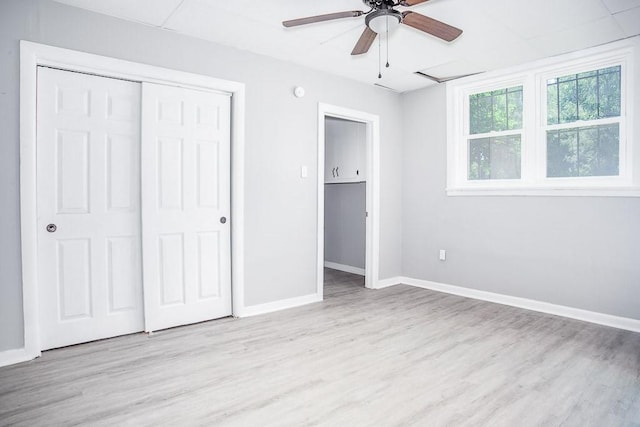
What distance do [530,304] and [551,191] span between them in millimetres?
1193

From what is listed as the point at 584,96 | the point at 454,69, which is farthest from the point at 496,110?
the point at 584,96

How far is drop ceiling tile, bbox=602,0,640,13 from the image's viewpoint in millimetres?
2543

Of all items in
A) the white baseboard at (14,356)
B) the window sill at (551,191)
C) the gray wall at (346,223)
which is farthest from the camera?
the gray wall at (346,223)

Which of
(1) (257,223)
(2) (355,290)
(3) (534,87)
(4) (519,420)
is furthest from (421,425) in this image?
(3) (534,87)

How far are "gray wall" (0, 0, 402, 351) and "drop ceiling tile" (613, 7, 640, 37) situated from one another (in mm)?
2408

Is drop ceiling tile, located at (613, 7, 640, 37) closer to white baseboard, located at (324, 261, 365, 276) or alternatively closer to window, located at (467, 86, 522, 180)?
window, located at (467, 86, 522, 180)

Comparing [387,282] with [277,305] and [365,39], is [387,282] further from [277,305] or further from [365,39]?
[365,39]

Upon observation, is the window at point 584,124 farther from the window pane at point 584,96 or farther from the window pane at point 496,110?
the window pane at point 496,110

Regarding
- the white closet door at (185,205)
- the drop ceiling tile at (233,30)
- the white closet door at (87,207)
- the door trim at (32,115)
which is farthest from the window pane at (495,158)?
the white closet door at (87,207)

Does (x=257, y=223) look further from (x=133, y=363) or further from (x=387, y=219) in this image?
(x=387, y=219)

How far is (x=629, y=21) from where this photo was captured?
283 cm

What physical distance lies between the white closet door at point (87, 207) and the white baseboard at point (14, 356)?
15 cm

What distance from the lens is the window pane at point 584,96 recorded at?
3.33 meters

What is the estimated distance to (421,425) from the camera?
1.78m
